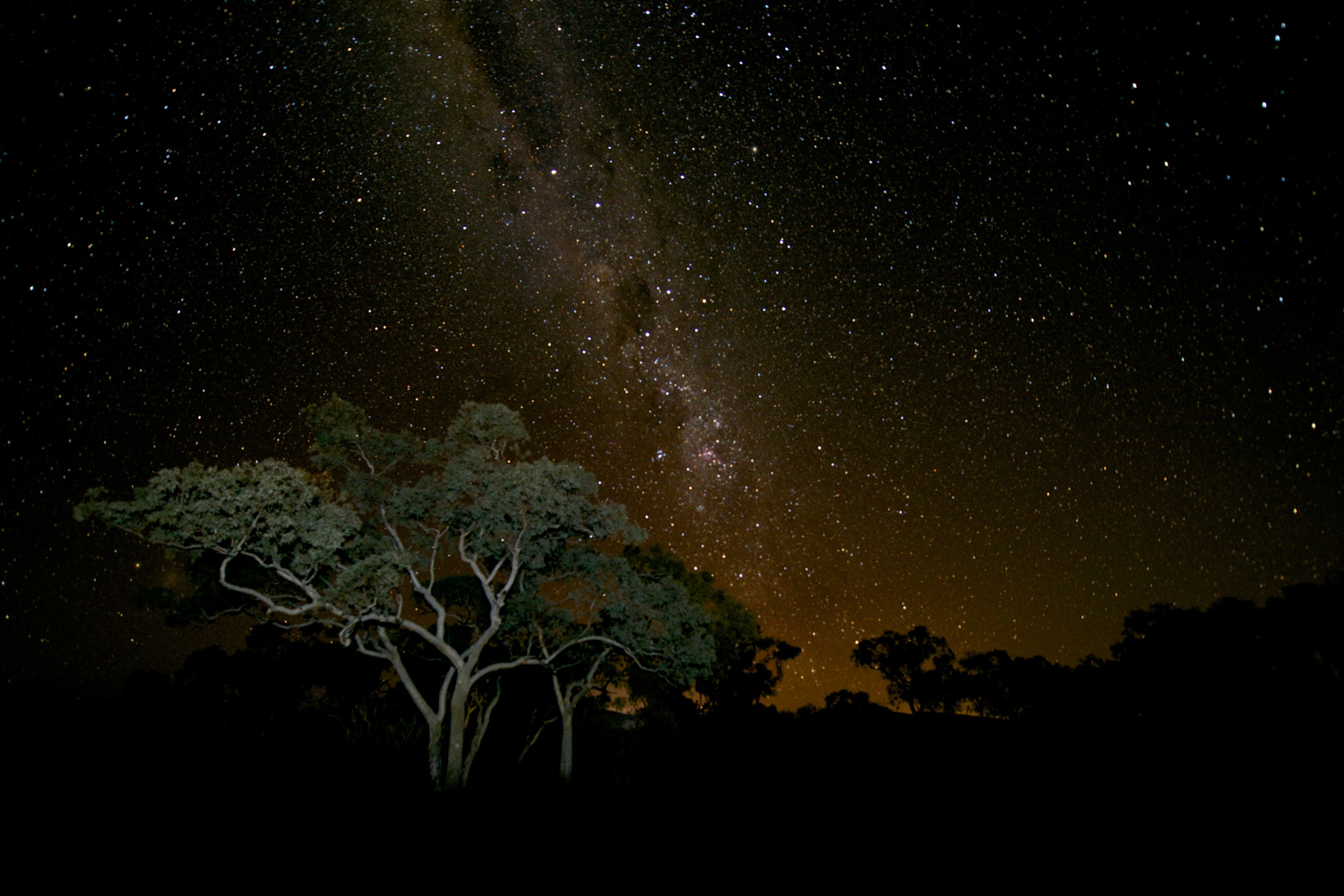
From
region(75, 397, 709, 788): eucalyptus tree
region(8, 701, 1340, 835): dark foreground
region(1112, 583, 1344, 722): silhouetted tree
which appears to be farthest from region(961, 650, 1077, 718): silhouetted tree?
region(75, 397, 709, 788): eucalyptus tree

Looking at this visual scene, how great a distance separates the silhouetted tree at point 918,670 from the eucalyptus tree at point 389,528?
40.7 m

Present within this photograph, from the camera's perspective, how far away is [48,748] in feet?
68.4

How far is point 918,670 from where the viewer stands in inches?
1941

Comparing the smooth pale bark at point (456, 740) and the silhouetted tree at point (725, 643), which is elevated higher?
the silhouetted tree at point (725, 643)

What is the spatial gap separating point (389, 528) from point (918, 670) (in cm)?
4688

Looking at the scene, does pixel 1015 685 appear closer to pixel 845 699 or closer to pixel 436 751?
pixel 845 699

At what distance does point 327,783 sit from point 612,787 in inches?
298

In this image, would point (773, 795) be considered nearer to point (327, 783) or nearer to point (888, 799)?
point (888, 799)

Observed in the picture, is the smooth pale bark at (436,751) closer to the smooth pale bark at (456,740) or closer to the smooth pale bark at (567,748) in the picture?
the smooth pale bark at (456,740)

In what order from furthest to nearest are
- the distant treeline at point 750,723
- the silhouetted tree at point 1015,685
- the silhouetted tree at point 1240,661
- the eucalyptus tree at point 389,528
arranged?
the silhouetted tree at point 1015,685, the silhouetted tree at point 1240,661, the distant treeline at point 750,723, the eucalyptus tree at point 389,528

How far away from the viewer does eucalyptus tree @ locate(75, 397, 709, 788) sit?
12.5 metres

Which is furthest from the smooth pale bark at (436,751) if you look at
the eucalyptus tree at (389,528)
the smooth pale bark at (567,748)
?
the smooth pale bark at (567,748)

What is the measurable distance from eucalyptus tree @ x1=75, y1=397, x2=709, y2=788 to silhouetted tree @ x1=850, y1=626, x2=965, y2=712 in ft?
133

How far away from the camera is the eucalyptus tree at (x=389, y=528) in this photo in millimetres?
12516
